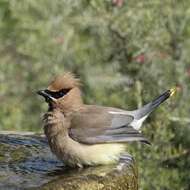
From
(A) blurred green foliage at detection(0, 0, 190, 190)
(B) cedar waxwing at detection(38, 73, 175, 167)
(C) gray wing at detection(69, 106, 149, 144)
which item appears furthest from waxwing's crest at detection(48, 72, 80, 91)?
(A) blurred green foliage at detection(0, 0, 190, 190)

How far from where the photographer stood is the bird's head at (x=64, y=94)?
5.40 m

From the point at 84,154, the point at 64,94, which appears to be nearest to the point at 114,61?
the point at 64,94

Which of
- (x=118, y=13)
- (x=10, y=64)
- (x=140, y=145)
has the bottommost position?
(x=140, y=145)

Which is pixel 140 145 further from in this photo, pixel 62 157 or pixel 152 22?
pixel 62 157

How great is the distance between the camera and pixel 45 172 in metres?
4.89

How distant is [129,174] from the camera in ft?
16.1

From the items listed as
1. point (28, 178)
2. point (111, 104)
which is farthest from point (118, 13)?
point (28, 178)

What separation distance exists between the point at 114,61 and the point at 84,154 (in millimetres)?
3228

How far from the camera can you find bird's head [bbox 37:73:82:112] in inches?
213

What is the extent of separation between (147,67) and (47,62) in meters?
1.49

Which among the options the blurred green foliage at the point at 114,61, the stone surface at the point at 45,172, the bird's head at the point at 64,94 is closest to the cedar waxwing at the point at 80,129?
the bird's head at the point at 64,94

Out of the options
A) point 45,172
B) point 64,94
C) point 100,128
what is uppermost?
point 64,94

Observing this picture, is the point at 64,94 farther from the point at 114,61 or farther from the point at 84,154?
the point at 114,61

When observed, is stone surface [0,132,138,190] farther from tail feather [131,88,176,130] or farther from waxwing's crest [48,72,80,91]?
tail feather [131,88,176,130]
